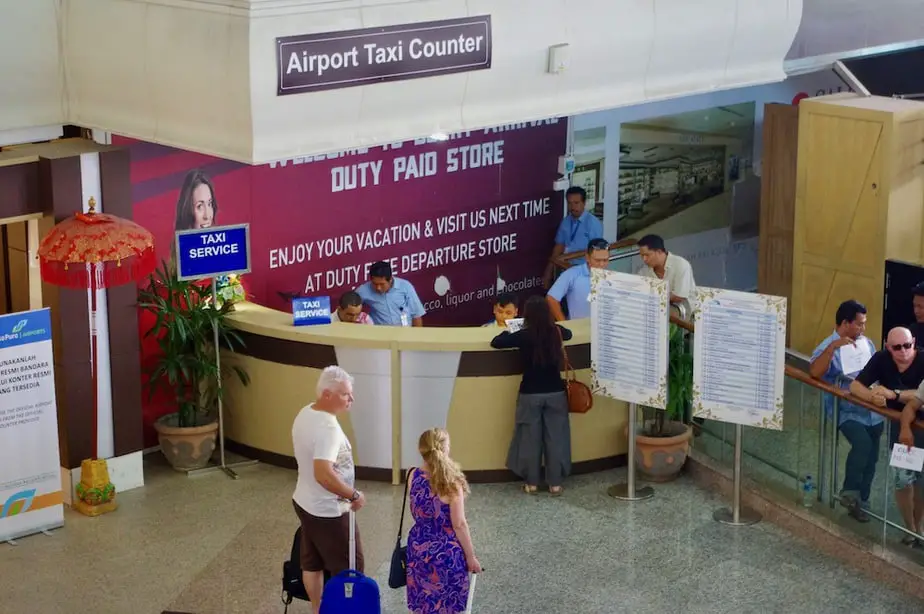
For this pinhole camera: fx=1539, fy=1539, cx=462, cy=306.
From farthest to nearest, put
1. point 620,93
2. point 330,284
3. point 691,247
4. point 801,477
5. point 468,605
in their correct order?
1. point 691,247
2. point 330,284
3. point 620,93
4. point 801,477
5. point 468,605

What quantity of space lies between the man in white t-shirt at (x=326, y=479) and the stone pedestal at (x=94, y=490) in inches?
89.2

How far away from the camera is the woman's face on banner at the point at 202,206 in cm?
1070

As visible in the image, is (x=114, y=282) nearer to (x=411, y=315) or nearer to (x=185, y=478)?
(x=185, y=478)

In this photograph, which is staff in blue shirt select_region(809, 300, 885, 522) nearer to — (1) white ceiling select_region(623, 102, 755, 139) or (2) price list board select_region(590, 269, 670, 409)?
(2) price list board select_region(590, 269, 670, 409)

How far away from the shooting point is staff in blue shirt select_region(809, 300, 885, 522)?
846 cm

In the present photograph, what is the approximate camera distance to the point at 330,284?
1193 cm

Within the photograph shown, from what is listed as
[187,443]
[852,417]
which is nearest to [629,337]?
[852,417]

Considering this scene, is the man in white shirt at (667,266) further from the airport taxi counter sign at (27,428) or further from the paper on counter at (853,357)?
the airport taxi counter sign at (27,428)

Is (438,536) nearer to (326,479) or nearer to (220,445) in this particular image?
(326,479)

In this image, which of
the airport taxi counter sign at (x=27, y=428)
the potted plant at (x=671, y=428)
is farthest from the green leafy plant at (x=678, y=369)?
the airport taxi counter sign at (x=27, y=428)

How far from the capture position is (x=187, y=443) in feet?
33.4

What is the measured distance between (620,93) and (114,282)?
3.43 metres

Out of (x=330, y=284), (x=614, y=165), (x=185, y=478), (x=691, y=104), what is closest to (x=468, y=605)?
(x=185, y=478)

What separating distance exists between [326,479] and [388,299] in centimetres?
383
